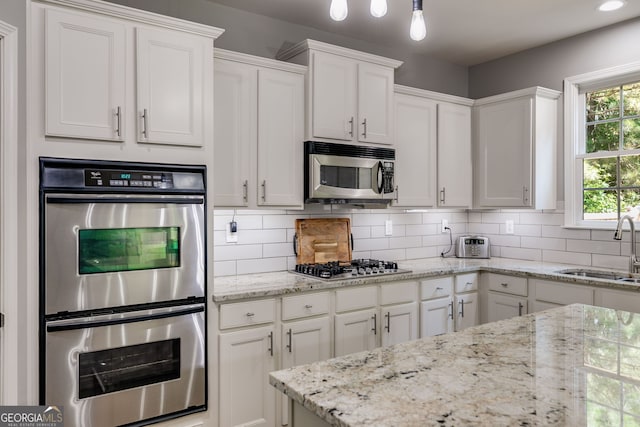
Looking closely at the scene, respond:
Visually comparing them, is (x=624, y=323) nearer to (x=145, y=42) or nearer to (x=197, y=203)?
(x=197, y=203)

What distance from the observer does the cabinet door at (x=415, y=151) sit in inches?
145

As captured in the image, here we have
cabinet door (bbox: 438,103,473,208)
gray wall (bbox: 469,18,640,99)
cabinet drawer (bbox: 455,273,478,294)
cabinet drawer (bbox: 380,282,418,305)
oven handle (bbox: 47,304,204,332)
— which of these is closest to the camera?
oven handle (bbox: 47,304,204,332)

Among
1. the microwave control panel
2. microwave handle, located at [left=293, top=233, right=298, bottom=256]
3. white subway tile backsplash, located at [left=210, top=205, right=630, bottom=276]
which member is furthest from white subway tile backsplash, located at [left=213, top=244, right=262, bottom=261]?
the microwave control panel

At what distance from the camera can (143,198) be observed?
2.30 m

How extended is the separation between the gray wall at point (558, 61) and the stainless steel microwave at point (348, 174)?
1.57 meters

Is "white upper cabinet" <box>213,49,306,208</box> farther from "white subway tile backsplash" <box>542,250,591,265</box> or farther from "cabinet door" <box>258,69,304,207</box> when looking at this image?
"white subway tile backsplash" <box>542,250,591,265</box>

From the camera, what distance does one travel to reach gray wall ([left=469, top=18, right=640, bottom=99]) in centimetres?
345

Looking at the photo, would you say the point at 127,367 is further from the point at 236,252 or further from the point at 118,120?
the point at 118,120

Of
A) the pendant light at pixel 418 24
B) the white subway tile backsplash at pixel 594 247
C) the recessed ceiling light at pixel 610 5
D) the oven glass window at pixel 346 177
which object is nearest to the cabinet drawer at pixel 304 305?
the oven glass window at pixel 346 177

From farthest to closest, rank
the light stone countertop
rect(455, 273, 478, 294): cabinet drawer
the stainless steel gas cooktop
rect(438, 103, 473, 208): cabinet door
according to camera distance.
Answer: rect(438, 103, 473, 208): cabinet door, rect(455, 273, 478, 294): cabinet drawer, the stainless steel gas cooktop, the light stone countertop

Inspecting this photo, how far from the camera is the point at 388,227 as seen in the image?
401 centimetres

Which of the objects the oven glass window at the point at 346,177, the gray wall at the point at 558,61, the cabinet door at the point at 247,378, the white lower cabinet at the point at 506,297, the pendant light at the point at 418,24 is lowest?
the cabinet door at the point at 247,378

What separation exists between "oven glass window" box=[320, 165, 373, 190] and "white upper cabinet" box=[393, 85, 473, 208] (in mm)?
405

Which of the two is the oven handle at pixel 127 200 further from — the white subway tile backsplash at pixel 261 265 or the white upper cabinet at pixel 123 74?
the white subway tile backsplash at pixel 261 265
